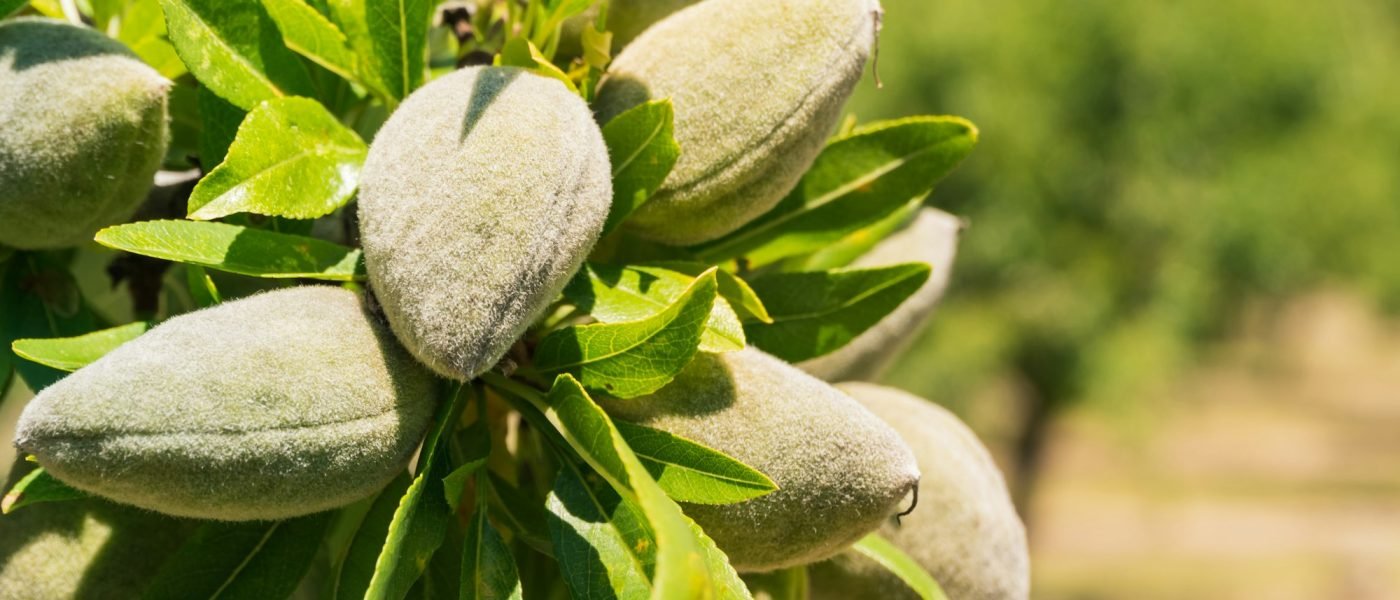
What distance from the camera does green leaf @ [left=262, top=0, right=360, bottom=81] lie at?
37.8 inches

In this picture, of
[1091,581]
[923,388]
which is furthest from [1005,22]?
[1091,581]

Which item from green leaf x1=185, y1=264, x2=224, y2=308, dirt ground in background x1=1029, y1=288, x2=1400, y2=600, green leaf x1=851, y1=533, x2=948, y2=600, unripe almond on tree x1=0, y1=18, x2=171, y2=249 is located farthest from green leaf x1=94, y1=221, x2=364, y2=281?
dirt ground in background x1=1029, y1=288, x2=1400, y2=600

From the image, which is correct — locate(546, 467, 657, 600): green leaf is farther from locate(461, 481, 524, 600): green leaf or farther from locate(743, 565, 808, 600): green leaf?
locate(743, 565, 808, 600): green leaf

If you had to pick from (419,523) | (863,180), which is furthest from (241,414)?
(863,180)

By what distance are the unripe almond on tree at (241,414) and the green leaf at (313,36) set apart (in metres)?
0.23

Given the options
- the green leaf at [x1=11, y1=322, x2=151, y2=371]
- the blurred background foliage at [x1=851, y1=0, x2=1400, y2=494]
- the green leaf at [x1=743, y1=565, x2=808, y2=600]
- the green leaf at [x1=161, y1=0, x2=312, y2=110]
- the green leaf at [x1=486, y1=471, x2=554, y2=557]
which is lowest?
the blurred background foliage at [x1=851, y1=0, x2=1400, y2=494]

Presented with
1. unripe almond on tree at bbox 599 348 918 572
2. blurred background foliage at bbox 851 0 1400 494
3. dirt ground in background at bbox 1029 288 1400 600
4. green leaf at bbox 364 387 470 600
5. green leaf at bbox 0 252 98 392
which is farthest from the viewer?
dirt ground in background at bbox 1029 288 1400 600

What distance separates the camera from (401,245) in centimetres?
79

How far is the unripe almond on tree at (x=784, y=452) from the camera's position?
894 mm

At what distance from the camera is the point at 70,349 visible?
0.87 metres

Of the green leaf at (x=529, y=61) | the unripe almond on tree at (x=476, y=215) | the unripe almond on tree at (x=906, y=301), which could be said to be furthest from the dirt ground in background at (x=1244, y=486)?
the unripe almond on tree at (x=476, y=215)

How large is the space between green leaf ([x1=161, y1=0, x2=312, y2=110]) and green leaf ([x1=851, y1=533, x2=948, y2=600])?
60 cm

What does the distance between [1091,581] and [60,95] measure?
38.4 feet

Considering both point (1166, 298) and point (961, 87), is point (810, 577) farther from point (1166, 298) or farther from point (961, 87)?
point (1166, 298)
